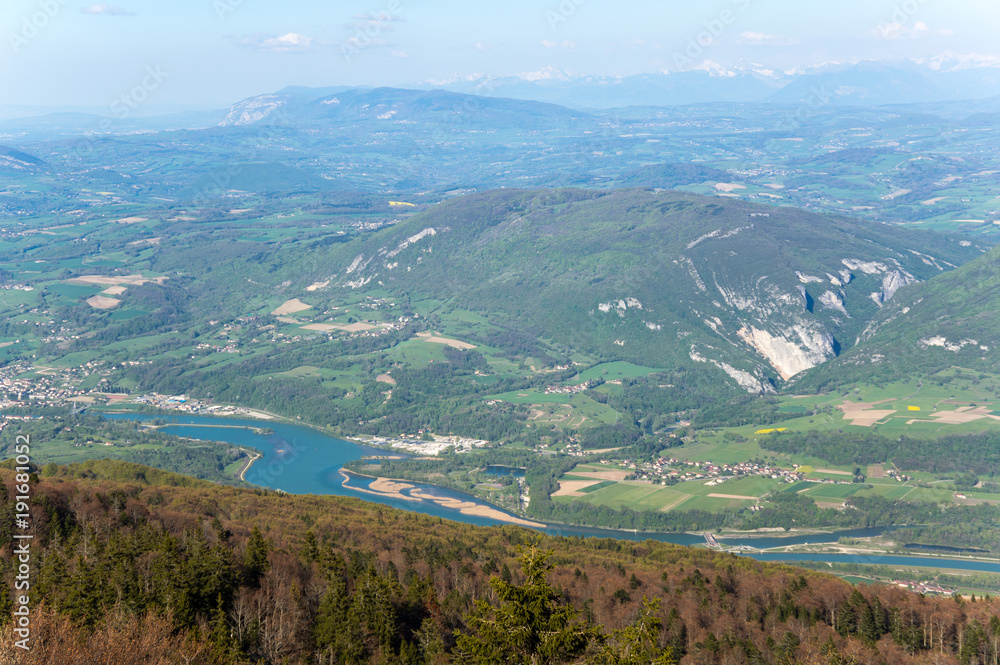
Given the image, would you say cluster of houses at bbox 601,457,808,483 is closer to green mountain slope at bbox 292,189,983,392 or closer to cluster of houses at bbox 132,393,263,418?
green mountain slope at bbox 292,189,983,392

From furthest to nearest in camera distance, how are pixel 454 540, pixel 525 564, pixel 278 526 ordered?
1. pixel 454 540
2. pixel 278 526
3. pixel 525 564

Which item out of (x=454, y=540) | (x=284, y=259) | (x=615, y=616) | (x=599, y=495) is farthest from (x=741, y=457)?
(x=284, y=259)

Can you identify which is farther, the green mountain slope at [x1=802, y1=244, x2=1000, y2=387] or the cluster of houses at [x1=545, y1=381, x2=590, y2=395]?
the cluster of houses at [x1=545, y1=381, x2=590, y2=395]

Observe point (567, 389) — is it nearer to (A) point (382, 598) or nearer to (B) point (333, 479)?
(B) point (333, 479)

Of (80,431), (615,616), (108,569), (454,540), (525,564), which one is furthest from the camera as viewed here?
(80,431)

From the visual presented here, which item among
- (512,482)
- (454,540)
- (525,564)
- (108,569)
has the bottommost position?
(512,482)

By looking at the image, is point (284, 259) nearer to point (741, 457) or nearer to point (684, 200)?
point (684, 200)

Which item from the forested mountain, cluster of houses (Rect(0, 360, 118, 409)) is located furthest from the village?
cluster of houses (Rect(0, 360, 118, 409))
